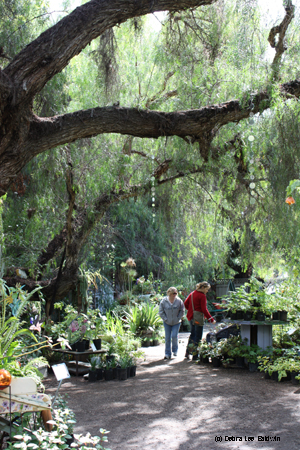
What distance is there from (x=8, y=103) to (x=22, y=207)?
10.6 ft

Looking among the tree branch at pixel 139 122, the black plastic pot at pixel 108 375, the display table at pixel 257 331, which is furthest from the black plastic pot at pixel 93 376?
the tree branch at pixel 139 122

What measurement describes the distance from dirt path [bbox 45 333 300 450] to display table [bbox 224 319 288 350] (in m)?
0.58

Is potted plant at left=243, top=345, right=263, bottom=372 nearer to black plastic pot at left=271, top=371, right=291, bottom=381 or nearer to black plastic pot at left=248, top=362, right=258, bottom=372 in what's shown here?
black plastic pot at left=248, top=362, right=258, bottom=372

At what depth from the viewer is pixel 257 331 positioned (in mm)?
6734

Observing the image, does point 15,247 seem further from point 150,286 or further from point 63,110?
point 150,286

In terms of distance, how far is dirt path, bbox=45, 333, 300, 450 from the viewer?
11.8 feet

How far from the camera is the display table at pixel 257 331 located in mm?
6523

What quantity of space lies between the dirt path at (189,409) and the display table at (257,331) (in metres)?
0.58

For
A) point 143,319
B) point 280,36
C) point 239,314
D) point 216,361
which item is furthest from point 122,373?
point 280,36

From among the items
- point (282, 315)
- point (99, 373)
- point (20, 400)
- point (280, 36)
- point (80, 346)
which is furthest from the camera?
point (80, 346)

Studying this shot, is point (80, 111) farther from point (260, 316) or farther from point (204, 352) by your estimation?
point (204, 352)

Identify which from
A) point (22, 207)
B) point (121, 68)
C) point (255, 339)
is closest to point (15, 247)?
point (22, 207)

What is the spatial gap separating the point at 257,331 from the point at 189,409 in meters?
2.59

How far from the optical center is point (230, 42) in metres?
6.27
